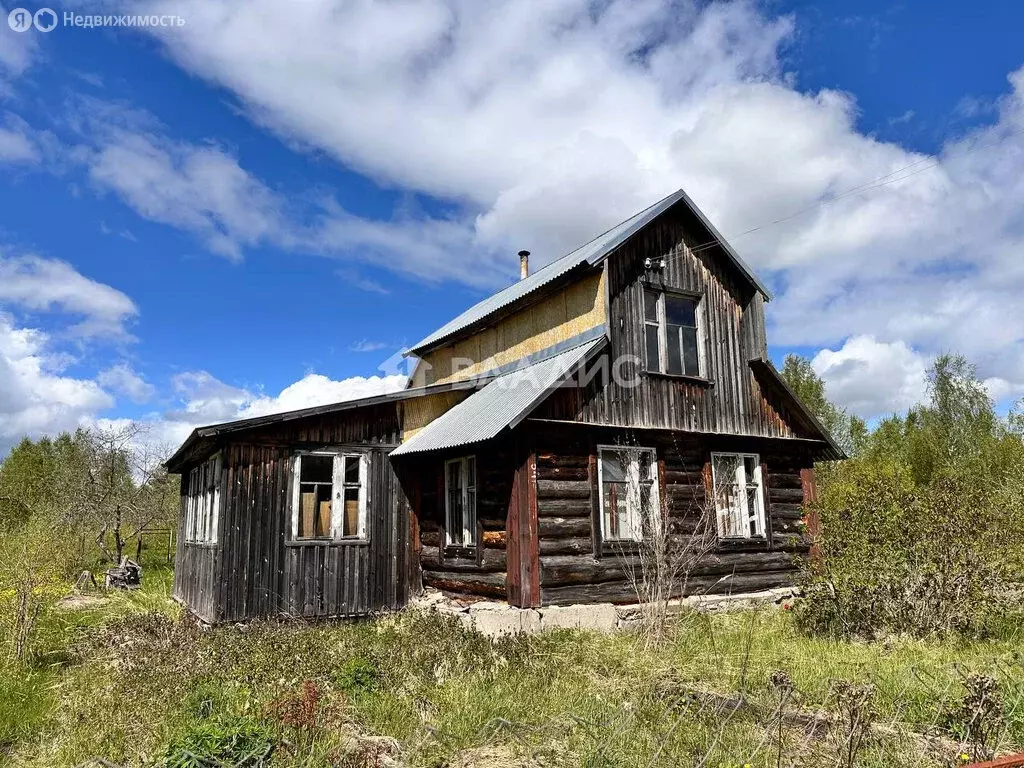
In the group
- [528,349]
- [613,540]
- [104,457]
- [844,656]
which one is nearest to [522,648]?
[613,540]

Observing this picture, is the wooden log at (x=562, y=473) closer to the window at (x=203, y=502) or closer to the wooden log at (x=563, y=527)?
the wooden log at (x=563, y=527)

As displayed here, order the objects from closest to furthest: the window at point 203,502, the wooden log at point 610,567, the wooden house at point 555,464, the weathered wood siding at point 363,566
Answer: the wooden log at point 610,567 → the wooden house at point 555,464 → the weathered wood siding at point 363,566 → the window at point 203,502

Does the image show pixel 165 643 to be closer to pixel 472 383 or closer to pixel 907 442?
pixel 472 383

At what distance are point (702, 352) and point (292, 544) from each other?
8.48m

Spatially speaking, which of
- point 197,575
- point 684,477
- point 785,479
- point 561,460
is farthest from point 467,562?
point 785,479

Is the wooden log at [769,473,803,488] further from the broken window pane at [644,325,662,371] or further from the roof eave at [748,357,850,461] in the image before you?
the broken window pane at [644,325,662,371]

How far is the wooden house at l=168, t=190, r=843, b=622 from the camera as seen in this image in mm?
11797

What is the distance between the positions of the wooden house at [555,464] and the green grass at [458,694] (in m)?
1.59

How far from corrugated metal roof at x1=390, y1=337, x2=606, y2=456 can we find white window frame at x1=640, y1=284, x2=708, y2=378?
4.57 feet

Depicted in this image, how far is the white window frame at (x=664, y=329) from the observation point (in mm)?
13414

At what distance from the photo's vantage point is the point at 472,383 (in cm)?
1441

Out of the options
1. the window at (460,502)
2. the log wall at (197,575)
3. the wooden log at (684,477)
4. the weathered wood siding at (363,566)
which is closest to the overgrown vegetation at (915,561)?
the wooden log at (684,477)

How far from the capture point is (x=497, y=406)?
12258 millimetres

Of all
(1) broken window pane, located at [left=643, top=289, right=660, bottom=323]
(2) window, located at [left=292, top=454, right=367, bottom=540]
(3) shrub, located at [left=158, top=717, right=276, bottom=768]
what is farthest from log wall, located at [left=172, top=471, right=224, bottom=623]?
(1) broken window pane, located at [left=643, top=289, right=660, bottom=323]
